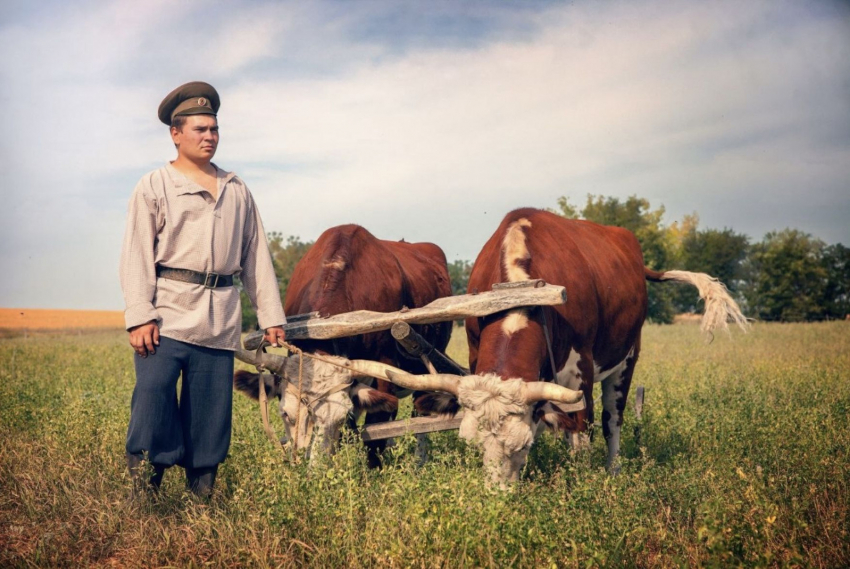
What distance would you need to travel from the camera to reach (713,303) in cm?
773

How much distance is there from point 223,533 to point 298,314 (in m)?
2.16

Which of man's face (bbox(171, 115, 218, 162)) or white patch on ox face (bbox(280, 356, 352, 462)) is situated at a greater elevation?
man's face (bbox(171, 115, 218, 162))

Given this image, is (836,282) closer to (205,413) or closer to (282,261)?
(282,261)

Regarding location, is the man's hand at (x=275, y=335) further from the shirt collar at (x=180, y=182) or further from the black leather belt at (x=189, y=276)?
the shirt collar at (x=180, y=182)

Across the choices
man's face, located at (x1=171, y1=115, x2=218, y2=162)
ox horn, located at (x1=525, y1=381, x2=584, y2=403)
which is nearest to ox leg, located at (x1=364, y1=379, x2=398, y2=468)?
ox horn, located at (x1=525, y1=381, x2=584, y2=403)

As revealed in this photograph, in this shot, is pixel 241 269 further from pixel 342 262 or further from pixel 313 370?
pixel 342 262

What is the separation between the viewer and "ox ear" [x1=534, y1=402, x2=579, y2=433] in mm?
4781

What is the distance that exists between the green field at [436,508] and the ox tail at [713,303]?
1.10 meters

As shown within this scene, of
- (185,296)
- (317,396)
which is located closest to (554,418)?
(317,396)

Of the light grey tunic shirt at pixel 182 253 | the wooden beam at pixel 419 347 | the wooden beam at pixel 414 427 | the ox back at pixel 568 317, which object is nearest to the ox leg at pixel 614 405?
the ox back at pixel 568 317

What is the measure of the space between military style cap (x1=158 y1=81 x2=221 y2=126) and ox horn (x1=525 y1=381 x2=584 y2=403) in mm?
2656

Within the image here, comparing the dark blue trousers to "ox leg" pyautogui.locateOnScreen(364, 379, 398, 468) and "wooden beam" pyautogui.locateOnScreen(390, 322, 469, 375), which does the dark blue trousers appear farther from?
"ox leg" pyautogui.locateOnScreen(364, 379, 398, 468)

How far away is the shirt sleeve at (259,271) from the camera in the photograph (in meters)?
4.77

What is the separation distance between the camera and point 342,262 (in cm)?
605
